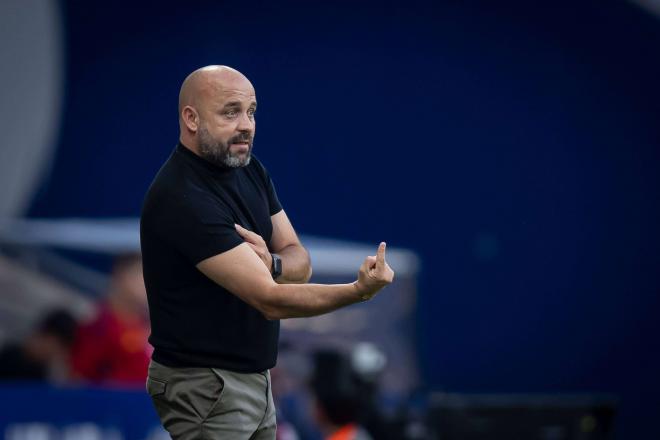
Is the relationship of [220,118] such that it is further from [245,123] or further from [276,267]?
[276,267]

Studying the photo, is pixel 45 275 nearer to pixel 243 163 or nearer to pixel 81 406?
pixel 81 406

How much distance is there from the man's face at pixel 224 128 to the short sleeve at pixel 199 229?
0.17m

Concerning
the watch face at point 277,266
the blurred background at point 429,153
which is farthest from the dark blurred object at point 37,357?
the watch face at point 277,266

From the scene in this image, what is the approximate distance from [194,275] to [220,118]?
530 millimetres

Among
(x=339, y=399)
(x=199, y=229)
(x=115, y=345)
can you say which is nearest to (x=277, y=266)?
(x=199, y=229)

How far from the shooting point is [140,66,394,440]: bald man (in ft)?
13.7

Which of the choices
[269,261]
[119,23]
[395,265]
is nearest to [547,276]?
[395,265]

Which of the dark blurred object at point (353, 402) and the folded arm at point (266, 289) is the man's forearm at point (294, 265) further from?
the dark blurred object at point (353, 402)

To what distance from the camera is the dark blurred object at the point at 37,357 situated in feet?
24.0

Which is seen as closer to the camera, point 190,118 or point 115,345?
point 190,118

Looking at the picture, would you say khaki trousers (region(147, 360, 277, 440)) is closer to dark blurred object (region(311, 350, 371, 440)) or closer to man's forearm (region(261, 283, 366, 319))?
man's forearm (region(261, 283, 366, 319))

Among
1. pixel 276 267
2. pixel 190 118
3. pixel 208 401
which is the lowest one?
pixel 208 401

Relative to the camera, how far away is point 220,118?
4320 mm

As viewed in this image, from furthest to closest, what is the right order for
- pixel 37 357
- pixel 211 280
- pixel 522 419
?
pixel 522 419 → pixel 37 357 → pixel 211 280
